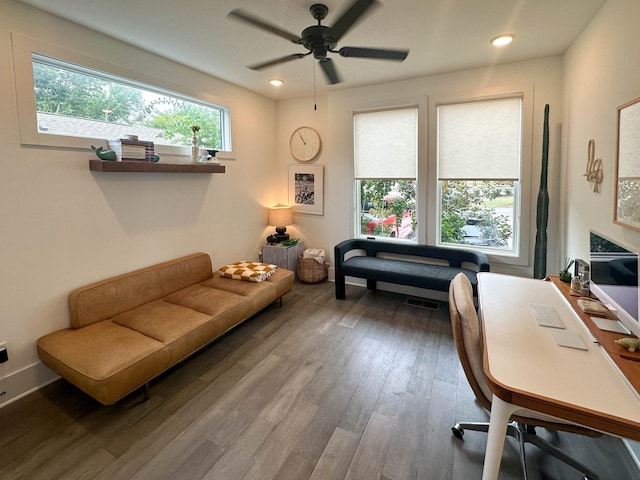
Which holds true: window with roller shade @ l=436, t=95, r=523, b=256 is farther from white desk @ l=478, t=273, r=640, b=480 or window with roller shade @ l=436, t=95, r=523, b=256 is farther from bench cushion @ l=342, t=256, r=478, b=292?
white desk @ l=478, t=273, r=640, b=480

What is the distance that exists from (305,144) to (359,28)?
2184 millimetres

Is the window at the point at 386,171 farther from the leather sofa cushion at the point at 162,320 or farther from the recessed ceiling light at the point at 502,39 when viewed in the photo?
the leather sofa cushion at the point at 162,320

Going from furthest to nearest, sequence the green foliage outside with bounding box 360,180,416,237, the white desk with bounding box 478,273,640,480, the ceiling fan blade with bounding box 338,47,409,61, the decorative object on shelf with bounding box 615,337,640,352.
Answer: the green foliage outside with bounding box 360,180,416,237, the ceiling fan blade with bounding box 338,47,409,61, the decorative object on shelf with bounding box 615,337,640,352, the white desk with bounding box 478,273,640,480

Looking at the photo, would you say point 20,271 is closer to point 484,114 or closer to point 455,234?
point 455,234

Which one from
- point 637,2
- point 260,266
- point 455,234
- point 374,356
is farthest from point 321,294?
point 637,2

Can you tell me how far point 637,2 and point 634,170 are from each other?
92 cm

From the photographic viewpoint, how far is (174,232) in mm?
3355

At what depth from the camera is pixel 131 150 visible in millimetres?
2684

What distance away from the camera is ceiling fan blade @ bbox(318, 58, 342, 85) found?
231cm

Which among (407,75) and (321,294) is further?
(321,294)

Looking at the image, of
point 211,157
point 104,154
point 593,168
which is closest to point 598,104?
point 593,168

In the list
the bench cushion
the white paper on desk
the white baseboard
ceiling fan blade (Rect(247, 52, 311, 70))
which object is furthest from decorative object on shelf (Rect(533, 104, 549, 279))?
the white baseboard

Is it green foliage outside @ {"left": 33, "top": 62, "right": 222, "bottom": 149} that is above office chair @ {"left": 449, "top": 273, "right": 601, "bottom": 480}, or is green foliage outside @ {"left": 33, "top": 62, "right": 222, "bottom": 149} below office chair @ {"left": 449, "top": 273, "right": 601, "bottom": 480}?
above

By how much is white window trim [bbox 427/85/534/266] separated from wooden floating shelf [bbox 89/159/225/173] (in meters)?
2.53
